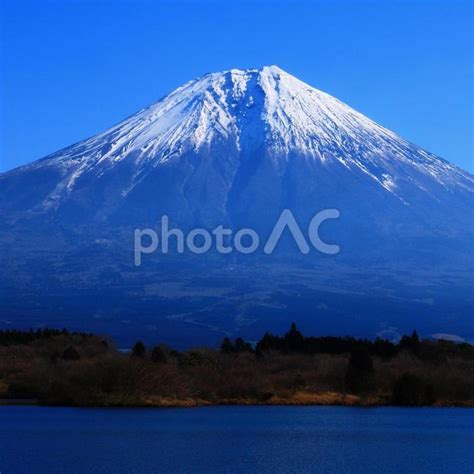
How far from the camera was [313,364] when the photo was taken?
46.5 metres

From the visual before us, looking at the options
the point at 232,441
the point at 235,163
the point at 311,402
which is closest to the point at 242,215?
the point at 235,163

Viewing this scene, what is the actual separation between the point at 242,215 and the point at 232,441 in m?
87.1

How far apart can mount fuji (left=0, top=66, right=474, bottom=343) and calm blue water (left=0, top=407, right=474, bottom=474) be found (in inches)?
2184

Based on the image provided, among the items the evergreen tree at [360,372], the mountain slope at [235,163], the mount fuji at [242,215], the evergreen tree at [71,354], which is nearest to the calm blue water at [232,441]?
the evergreen tree at [360,372]

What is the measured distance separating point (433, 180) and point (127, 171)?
31.8 m

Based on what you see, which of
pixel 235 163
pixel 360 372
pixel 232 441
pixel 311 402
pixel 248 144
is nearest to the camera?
pixel 232 441

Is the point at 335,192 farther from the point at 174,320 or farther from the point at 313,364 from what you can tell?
the point at 313,364

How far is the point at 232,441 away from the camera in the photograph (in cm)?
2862

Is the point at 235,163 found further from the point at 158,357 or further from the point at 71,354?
the point at 158,357

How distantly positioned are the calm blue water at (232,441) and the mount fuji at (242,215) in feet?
182

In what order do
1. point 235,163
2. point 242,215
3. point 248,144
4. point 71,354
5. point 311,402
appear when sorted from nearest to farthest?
point 311,402
point 71,354
point 242,215
point 235,163
point 248,144

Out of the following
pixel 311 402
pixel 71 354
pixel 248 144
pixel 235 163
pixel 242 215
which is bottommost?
pixel 311 402

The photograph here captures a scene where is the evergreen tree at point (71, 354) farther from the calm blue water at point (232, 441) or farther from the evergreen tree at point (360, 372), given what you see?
the evergreen tree at point (360, 372)

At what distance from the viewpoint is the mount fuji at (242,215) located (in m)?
97.2
